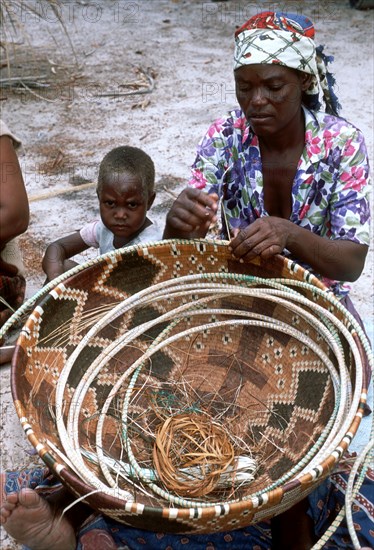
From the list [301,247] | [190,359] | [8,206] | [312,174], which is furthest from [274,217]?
[8,206]

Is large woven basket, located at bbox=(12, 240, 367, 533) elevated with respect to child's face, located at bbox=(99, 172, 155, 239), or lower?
lower

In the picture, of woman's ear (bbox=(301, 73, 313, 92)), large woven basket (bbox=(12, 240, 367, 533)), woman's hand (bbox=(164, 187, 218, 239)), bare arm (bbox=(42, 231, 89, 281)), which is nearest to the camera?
large woven basket (bbox=(12, 240, 367, 533))

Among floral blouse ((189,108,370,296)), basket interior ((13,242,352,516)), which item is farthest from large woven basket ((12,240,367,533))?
floral blouse ((189,108,370,296))

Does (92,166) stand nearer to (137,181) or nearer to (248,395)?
(137,181)

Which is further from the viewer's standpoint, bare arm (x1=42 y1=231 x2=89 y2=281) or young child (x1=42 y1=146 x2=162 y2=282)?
bare arm (x1=42 y1=231 x2=89 y2=281)

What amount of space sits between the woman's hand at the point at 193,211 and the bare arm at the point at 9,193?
0.73m

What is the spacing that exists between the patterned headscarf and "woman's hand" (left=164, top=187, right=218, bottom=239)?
371mm

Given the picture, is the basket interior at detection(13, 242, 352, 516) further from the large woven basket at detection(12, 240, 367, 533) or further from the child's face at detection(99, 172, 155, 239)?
the child's face at detection(99, 172, 155, 239)

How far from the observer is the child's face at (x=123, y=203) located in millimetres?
2055

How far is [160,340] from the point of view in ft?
6.48

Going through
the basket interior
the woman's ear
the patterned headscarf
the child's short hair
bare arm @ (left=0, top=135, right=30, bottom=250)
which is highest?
the patterned headscarf

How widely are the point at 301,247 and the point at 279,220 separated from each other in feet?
0.34

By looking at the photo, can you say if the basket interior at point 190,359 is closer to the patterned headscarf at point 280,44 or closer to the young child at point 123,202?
the young child at point 123,202

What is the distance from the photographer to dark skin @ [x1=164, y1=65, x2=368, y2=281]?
1.67 meters
